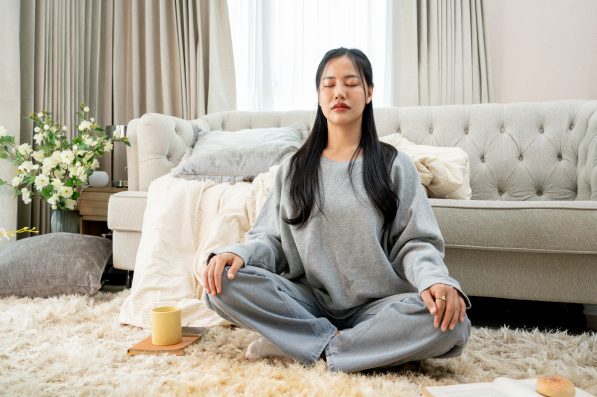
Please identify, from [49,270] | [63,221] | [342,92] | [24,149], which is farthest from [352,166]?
[24,149]

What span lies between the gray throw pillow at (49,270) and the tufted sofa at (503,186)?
6.1 inches

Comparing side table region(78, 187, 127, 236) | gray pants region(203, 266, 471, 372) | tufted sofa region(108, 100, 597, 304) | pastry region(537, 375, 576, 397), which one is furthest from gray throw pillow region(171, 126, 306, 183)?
pastry region(537, 375, 576, 397)

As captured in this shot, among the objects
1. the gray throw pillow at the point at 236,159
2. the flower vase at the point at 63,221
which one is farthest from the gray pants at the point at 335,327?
the flower vase at the point at 63,221

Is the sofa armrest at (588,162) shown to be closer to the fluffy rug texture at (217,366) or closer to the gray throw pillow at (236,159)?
the fluffy rug texture at (217,366)

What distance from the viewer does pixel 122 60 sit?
378 cm

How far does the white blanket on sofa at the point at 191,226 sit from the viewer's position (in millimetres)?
1816

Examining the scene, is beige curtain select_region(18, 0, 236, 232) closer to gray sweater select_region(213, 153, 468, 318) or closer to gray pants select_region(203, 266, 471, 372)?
gray sweater select_region(213, 153, 468, 318)

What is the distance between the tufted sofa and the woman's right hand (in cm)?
87

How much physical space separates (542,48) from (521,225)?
5.67 ft

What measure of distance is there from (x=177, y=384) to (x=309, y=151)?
74 centimetres

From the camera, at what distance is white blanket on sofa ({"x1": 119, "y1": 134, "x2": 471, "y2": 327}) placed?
5.96 ft

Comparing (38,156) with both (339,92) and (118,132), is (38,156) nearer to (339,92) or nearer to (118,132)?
(118,132)

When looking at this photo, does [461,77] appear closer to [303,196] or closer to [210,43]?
[210,43]

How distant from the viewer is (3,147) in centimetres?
284
